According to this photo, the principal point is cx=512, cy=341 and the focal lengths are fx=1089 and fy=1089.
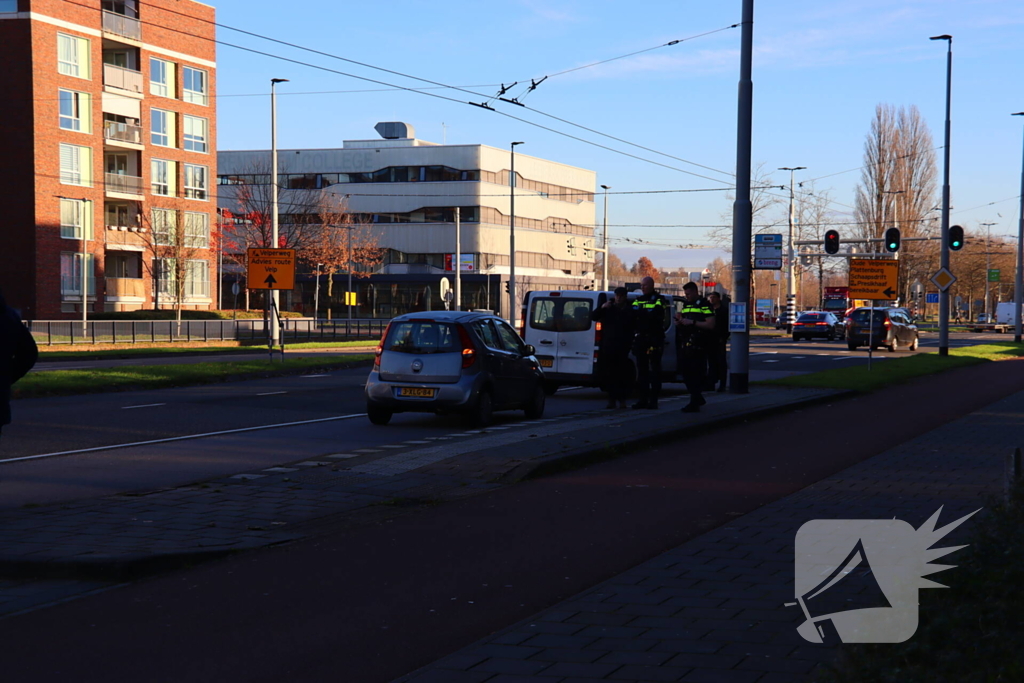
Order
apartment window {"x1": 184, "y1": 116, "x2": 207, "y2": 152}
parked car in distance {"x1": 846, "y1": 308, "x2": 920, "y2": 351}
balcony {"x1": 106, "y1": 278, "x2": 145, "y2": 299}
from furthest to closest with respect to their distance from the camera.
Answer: apartment window {"x1": 184, "y1": 116, "x2": 207, "y2": 152} → balcony {"x1": 106, "y1": 278, "x2": 145, "y2": 299} → parked car in distance {"x1": 846, "y1": 308, "x2": 920, "y2": 351}

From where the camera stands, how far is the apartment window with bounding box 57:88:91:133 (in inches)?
2030

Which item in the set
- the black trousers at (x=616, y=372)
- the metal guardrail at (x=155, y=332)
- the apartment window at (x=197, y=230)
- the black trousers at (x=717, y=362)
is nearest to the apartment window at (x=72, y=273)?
the apartment window at (x=197, y=230)

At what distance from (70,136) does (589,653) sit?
174 feet

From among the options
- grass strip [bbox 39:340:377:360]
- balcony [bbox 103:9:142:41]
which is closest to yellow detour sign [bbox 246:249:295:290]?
grass strip [bbox 39:340:377:360]

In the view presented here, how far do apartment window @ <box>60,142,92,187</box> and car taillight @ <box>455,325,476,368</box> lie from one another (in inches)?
1709

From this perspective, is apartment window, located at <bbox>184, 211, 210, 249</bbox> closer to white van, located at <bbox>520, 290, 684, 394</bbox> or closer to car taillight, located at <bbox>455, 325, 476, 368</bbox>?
white van, located at <bbox>520, 290, 684, 394</bbox>

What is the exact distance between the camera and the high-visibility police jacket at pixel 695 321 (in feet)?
50.9

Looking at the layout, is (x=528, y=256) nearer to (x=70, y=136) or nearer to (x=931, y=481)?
(x=70, y=136)

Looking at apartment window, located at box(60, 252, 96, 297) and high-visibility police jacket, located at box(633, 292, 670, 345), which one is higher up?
apartment window, located at box(60, 252, 96, 297)

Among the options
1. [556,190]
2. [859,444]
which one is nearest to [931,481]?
[859,444]

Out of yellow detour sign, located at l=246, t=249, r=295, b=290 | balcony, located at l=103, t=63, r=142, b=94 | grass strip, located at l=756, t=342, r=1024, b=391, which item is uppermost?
balcony, located at l=103, t=63, r=142, b=94

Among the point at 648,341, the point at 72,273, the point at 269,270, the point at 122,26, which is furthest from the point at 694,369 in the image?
the point at 122,26

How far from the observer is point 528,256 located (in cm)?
9744

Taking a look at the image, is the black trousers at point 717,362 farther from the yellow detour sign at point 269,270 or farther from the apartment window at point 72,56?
the apartment window at point 72,56
